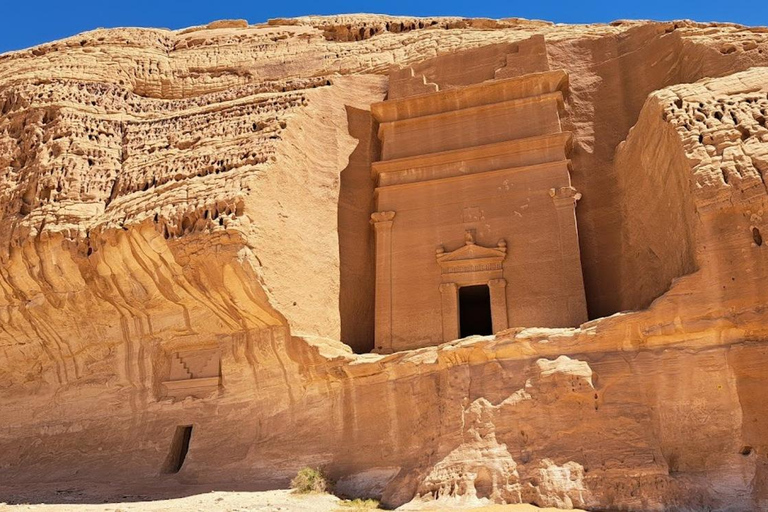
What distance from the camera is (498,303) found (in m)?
12.6

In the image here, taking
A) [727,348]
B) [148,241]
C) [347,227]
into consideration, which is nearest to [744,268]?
[727,348]

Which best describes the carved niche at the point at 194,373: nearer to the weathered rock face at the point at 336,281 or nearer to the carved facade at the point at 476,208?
the weathered rock face at the point at 336,281

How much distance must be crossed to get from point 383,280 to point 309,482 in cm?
422

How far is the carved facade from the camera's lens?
12.6 m

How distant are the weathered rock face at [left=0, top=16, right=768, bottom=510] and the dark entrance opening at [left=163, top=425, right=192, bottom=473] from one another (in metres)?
0.08

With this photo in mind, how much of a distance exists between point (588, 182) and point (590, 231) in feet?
3.45

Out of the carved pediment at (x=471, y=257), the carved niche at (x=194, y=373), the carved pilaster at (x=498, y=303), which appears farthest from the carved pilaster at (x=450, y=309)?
the carved niche at (x=194, y=373)

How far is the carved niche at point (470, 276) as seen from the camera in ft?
41.2

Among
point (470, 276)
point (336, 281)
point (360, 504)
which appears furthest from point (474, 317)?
point (360, 504)

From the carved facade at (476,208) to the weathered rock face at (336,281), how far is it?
2.30 ft

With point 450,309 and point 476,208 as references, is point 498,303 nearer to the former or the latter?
point 450,309

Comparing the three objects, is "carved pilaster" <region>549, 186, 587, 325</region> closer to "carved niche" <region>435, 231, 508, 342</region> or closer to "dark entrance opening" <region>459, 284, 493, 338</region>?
"carved niche" <region>435, 231, 508, 342</region>

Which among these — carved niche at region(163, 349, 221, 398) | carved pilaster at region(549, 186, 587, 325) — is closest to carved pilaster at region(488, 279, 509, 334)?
carved pilaster at region(549, 186, 587, 325)

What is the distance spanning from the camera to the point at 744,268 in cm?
898
